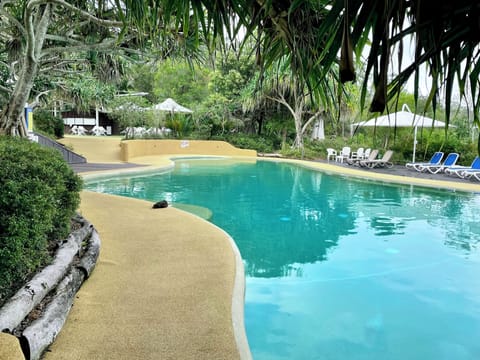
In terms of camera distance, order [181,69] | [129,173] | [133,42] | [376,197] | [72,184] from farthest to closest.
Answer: [181,69] → [129,173] → [376,197] → [133,42] → [72,184]

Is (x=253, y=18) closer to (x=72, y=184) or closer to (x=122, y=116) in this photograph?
(x=72, y=184)

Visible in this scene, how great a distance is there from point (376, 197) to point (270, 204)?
11.2ft

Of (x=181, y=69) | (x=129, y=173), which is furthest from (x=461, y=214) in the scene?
(x=181, y=69)

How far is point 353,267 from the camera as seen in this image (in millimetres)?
5820

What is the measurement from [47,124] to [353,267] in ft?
72.9

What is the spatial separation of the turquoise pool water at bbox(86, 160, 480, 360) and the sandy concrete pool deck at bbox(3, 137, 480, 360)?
580 mm

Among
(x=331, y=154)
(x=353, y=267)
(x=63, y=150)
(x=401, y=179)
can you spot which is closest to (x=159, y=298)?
(x=353, y=267)

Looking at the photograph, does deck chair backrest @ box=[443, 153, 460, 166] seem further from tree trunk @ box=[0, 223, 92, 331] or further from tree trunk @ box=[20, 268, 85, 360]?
tree trunk @ box=[20, 268, 85, 360]

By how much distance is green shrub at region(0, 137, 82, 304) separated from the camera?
3.12 metres

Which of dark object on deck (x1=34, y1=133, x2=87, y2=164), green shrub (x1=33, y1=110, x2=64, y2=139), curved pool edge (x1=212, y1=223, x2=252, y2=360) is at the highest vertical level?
green shrub (x1=33, y1=110, x2=64, y2=139)

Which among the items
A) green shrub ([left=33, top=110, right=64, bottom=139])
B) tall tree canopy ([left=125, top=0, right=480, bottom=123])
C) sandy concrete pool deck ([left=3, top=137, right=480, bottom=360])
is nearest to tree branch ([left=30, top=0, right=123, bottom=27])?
sandy concrete pool deck ([left=3, top=137, right=480, bottom=360])

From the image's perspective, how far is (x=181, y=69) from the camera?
3353 cm

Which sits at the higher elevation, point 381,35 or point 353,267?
point 381,35

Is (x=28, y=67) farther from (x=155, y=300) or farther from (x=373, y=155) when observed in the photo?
(x=373, y=155)
